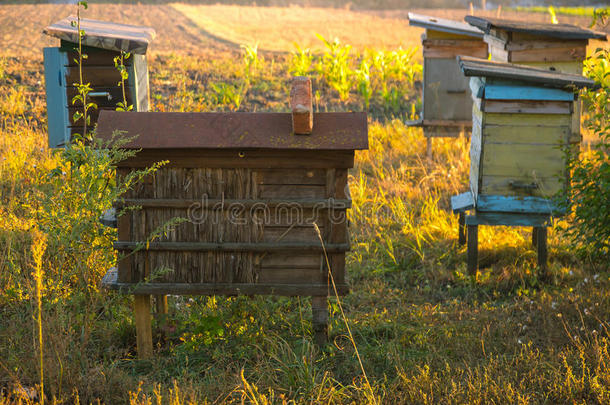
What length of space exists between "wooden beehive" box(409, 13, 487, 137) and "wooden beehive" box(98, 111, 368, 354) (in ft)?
19.4

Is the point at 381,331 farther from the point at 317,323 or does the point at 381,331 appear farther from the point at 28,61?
the point at 28,61

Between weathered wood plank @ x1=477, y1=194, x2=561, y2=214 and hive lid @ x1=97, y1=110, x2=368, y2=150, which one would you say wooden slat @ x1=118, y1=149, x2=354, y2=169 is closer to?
hive lid @ x1=97, y1=110, x2=368, y2=150

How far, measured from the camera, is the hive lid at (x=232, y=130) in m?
4.46

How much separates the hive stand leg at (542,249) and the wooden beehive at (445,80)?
3990 mm

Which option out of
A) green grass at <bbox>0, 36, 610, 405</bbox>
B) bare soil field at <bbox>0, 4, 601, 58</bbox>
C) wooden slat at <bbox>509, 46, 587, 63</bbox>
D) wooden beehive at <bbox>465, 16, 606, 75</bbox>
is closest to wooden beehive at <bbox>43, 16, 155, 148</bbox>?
green grass at <bbox>0, 36, 610, 405</bbox>

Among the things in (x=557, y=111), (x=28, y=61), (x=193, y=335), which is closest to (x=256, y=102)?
(x=28, y=61)

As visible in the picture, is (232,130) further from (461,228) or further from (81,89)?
(461,228)

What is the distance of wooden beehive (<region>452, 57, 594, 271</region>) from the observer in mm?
6023

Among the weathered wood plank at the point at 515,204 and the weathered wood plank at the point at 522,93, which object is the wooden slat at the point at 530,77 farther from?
the weathered wood plank at the point at 515,204

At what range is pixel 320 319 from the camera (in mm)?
4879

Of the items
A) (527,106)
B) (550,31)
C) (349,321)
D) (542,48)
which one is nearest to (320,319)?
(349,321)

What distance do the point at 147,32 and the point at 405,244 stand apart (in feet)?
12.2

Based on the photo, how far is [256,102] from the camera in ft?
42.2

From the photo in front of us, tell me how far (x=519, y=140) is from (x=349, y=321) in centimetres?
241
